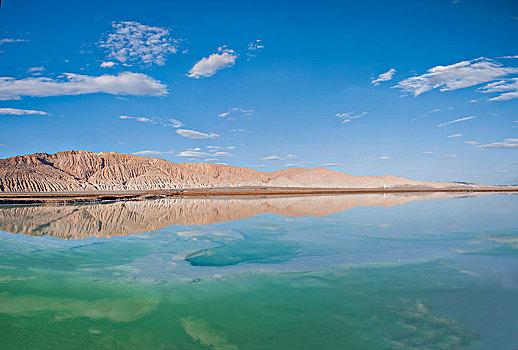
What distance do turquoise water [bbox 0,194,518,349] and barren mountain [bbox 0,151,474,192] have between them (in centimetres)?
9751

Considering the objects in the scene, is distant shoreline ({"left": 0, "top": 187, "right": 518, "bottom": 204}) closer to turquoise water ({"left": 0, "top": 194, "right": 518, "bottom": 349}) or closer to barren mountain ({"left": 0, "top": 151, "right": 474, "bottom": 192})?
barren mountain ({"left": 0, "top": 151, "right": 474, "bottom": 192})

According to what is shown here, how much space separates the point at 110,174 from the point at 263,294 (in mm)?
126515

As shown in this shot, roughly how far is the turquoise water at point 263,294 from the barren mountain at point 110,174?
320 feet

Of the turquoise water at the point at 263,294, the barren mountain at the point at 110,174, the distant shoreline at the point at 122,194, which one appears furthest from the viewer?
the barren mountain at the point at 110,174

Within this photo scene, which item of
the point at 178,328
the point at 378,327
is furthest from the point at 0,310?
the point at 378,327

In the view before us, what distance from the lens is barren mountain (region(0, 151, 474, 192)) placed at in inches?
3696

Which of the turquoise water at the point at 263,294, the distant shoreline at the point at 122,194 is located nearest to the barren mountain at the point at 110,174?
the distant shoreline at the point at 122,194

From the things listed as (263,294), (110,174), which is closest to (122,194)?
(263,294)

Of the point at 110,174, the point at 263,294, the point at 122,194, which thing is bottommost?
the point at 263,294

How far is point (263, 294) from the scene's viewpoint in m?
6.90

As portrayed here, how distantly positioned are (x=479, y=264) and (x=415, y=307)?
4.26 metres

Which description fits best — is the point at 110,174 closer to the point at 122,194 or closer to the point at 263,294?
the point at 122,194

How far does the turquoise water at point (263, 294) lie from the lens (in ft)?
16.6

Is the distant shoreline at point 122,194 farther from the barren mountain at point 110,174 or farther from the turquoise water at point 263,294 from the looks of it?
the turquoise water at point 263,294
